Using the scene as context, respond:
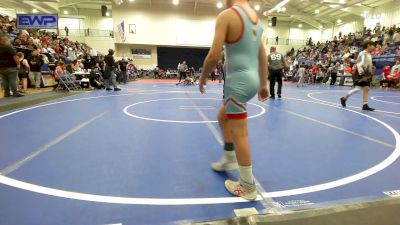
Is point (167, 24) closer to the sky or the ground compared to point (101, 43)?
closer to the sky

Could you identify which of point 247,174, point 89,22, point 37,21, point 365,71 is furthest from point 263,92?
point 89,22

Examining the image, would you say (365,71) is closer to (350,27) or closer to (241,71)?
(241,71)

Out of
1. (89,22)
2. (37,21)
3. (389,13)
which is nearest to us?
(37,21)

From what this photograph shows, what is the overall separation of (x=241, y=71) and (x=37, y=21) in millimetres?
11288

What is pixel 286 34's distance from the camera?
34.0m

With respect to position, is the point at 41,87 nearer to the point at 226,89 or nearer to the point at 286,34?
the point at 226,89

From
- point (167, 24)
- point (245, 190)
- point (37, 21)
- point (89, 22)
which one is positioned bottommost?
point (245, 190)

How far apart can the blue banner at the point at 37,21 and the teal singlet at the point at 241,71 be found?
416 inches

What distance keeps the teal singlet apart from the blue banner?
416 inches

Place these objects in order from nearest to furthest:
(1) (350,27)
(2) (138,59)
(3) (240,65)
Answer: (3) (240,65)
(2) (138,59)
(1) (350,27)

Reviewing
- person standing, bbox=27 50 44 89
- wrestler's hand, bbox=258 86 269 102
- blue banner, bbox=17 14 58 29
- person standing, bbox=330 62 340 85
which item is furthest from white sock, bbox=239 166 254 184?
person standing, bbox=330 62 340 85

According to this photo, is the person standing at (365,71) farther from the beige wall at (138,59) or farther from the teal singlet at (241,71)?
the beige wall at (138,59)

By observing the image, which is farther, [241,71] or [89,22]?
[89,22]

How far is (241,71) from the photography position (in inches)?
82.0
